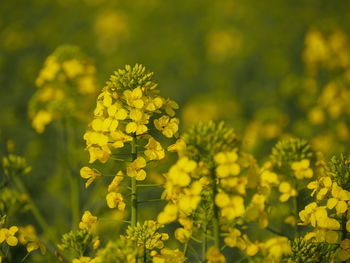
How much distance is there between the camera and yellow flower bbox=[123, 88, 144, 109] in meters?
2.25

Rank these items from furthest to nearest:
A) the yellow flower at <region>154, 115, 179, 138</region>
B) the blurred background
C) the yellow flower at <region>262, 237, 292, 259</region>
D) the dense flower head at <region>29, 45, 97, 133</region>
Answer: the blurred background < the dense flower head at <region>29, 45, 97, 133</region> < the yellow flower at <region>154, 115, 179, 138</region> < the yellow flower at <region>262, 237, 292, 259</region>

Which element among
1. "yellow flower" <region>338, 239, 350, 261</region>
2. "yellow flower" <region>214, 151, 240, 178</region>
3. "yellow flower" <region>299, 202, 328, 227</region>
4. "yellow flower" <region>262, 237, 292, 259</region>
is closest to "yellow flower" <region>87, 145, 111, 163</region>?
"yellow flower" <region>214, 151, 240, 178</region>

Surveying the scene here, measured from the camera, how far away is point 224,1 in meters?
12.8

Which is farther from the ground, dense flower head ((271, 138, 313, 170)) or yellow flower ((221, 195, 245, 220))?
dense flower head ((271, 138, 313, 170))

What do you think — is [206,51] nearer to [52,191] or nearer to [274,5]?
[274,5]

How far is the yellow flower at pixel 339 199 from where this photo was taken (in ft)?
7.25

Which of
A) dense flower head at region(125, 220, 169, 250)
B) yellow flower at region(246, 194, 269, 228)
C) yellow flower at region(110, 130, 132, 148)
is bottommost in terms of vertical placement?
dense flower head at region(125, 220, 169, 250)

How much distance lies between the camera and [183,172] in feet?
6.23

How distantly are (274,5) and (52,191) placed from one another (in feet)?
31.6

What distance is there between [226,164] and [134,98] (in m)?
0.66

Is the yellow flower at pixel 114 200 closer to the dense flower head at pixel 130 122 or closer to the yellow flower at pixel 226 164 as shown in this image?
the dense flower head at pixel 130 122

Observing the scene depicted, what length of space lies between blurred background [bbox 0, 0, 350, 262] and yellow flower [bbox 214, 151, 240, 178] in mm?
2180

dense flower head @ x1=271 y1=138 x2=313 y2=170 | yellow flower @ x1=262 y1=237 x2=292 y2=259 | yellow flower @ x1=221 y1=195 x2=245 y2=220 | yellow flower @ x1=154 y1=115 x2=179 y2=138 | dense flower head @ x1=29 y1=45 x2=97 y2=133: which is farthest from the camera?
dense flower head @ x1=29 y1=45 x2=97 y2=133

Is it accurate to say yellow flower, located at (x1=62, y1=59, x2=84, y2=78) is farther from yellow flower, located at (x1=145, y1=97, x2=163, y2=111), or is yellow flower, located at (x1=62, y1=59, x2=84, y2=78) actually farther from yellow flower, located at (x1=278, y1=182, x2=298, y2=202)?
yellow flower, located at (x1=278, y1=182, x2=298, y2=202)
